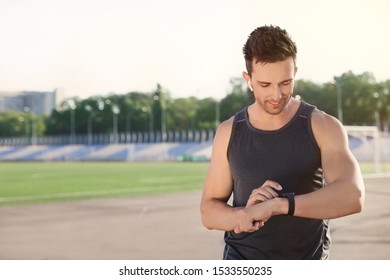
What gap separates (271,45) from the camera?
1522 mm

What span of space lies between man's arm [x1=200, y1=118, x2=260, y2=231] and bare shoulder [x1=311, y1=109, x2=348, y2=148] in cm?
23

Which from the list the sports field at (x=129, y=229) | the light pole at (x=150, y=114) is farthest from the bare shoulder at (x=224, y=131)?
the light pole at (x=150, y=114)

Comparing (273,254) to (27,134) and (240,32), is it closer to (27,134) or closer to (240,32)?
(240,32)

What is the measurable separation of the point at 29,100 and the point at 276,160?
4274 millimetres

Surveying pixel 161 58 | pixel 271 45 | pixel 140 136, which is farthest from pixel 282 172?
pixel 140 136

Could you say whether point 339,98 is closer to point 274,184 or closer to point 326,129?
point 326,129

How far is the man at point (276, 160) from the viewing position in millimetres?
1500

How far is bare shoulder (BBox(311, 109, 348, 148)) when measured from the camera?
4.98 ft

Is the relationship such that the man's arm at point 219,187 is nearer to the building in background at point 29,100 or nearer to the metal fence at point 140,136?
the building in background at point 29,100

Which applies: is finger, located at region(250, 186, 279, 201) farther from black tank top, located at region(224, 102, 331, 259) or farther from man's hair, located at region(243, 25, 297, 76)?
man's hair, located at region(243, 25, 297, 76)

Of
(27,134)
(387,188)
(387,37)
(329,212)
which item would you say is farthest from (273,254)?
(387,188)

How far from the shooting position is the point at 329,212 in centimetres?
145

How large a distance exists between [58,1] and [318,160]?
3.38 m

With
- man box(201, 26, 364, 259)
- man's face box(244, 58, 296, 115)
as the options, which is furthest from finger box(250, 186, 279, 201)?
man's face box(244, 58, 296, 115)
